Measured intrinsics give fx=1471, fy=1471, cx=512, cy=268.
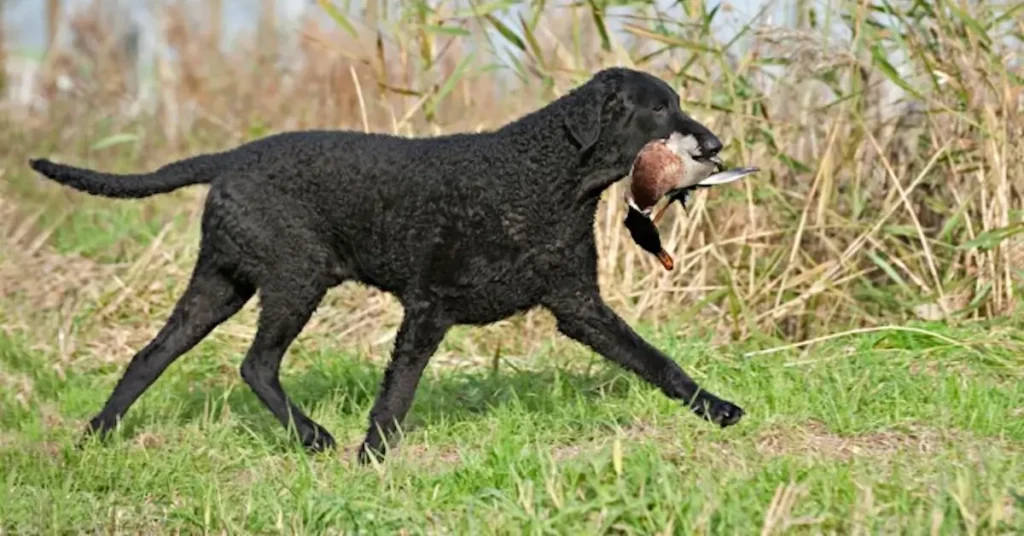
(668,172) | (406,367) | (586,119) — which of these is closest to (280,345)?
(406,367)

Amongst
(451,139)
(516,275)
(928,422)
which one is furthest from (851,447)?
(451,139)

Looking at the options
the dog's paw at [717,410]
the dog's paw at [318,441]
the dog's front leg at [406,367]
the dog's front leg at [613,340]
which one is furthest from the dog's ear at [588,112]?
the dog's paw at [318,441]

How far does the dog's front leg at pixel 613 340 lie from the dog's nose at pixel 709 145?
0.56 metres

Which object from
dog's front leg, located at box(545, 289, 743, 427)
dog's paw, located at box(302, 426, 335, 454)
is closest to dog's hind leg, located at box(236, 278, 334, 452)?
dog's paw, located at box(302, 426, 335, 454)

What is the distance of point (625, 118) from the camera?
453 cm

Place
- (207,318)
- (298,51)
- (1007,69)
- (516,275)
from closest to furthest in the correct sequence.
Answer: (516,275), (207,318), (1007,69), (298,51)

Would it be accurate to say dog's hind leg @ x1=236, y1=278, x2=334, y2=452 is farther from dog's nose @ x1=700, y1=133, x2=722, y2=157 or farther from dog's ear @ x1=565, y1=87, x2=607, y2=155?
dog's nose @ x1=700, y1=133, x2=722, y2=157

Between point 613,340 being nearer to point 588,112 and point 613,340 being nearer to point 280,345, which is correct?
point 588,112

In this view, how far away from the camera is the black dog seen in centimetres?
453

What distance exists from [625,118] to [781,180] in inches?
79.9

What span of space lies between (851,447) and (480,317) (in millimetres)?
1199

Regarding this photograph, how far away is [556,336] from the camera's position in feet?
20.1

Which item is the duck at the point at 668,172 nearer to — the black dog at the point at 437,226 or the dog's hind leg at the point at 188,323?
the black dog at the point at 437,226

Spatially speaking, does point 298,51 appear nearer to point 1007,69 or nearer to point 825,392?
point 1007,69
